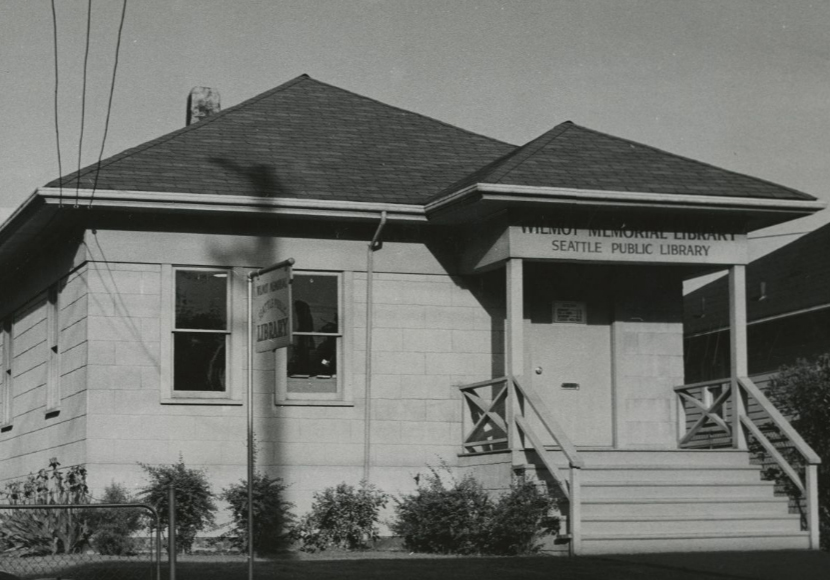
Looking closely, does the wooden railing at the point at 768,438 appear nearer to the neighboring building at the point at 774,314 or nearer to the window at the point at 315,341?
the window at the point at 315,341

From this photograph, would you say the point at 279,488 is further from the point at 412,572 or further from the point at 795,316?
the point at 795,316

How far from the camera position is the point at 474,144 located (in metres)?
20.3

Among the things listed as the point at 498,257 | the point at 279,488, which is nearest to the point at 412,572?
the point at 279,488

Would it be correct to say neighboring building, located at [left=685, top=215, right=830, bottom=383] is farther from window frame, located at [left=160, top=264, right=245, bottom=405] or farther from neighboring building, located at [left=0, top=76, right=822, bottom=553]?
window frame, located at [left=160, top=264, right=245, bottom=405]

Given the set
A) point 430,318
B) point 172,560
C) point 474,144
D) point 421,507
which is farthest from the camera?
point 474,144

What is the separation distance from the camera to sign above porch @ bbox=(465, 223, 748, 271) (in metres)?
16.4

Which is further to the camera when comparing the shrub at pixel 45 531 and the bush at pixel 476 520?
the shrub at pixel 45 531

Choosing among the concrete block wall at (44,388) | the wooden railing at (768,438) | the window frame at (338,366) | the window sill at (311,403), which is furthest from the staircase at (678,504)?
the concrete block wall at (44,388)

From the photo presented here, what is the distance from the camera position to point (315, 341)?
17328mm

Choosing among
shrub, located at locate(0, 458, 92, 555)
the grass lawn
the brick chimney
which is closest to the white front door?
the grass lawn

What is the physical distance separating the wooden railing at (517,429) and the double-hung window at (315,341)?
1742 millimetres

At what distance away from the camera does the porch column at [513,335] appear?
1616cm

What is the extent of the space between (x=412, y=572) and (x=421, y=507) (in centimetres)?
294

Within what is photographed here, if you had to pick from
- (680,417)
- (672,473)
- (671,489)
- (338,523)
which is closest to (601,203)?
(672,473)
